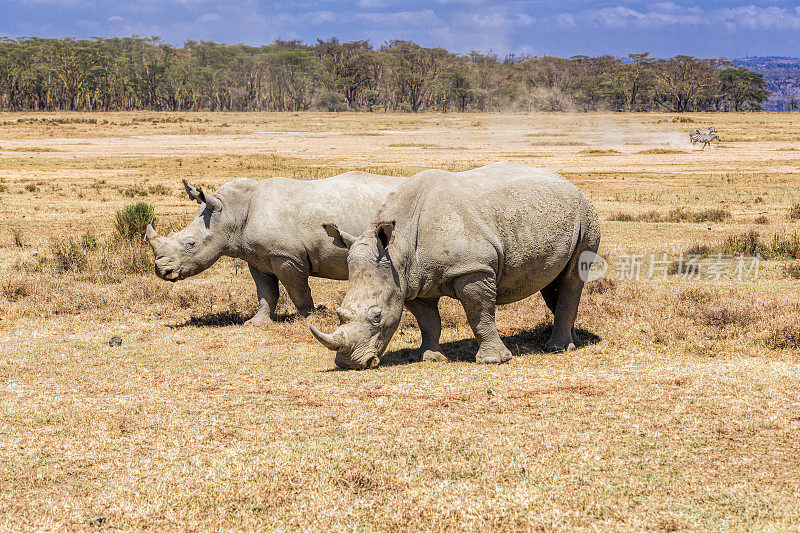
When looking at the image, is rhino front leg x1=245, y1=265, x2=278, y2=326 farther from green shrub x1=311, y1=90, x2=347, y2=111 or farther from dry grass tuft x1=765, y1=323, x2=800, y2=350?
green shrub x1=311, y1=90, x2=347, y2=111

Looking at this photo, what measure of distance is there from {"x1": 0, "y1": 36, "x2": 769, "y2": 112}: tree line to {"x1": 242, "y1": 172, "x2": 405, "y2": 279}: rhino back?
287 ft

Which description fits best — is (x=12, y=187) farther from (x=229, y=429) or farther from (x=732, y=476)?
(x=732, y=476)

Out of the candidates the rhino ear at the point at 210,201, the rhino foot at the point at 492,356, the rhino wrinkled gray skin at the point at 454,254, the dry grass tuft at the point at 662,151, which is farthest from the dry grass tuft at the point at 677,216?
the dry grass tuft at the point at 662,151

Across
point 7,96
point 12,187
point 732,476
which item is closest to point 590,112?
point 7,96

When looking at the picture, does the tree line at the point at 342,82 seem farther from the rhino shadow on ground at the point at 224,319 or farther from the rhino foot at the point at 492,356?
the rhino foot at the point at 492,356

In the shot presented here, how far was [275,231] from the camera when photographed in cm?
1143

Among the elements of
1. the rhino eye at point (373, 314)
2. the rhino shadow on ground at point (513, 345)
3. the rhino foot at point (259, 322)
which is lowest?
the rhino foot at point (259, 322)

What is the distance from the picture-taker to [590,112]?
306 ft

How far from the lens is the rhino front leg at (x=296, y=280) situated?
37.7 feet

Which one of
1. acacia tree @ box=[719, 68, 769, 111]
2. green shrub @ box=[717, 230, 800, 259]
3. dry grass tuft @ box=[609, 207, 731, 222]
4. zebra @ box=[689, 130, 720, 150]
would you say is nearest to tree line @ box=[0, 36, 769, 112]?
acacia tree @ box=[719, 68, 769, 111]

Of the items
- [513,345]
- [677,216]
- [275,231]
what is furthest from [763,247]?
[275,231]

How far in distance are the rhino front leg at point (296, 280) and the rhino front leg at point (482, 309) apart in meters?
3.31

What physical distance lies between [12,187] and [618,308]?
23.3 meters

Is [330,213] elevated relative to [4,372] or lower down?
elevated
